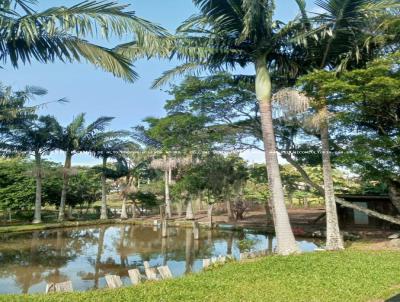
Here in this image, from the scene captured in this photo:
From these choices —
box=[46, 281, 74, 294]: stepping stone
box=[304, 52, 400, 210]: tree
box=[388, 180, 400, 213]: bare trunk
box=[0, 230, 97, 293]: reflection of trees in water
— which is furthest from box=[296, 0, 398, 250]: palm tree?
box=[0, 230, 97, 293]: reflection of trees in water

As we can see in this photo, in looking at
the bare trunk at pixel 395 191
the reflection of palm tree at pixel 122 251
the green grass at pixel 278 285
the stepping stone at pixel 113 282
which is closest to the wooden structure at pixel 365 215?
the bare trunk at pixel 395 191

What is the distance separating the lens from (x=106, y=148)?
30.5m

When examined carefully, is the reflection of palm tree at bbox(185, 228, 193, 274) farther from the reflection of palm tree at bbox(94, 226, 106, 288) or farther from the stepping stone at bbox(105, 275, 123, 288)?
the stepping stone at bbox(105, 275, 123, 288)

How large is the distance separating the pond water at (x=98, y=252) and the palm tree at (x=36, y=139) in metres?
4.72

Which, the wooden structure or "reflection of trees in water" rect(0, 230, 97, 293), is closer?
"reflection of trees in water" rect(0, 230, 97, 293)

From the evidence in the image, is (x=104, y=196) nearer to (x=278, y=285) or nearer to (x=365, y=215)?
(x=365, y=215)

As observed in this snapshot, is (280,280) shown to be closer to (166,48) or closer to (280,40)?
(166,48)

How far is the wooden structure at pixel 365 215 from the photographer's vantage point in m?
20.0

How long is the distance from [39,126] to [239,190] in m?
14.8

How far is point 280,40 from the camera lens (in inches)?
454

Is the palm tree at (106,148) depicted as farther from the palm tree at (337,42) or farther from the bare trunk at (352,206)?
the palm tree at (337,42)

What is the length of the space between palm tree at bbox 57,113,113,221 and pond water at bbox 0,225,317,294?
17.4 feet

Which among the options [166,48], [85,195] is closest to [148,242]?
[166,48]

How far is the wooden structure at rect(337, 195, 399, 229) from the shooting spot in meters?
20.0
